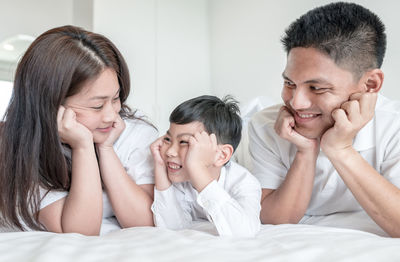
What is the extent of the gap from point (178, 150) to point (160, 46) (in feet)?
8.10

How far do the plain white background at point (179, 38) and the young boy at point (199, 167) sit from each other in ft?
4.96

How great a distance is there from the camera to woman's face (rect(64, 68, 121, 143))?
108 cm

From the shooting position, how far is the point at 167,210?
3.69ft

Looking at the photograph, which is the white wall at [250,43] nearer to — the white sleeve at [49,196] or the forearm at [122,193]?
the forearm at [122,193]

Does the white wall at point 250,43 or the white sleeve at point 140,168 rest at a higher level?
the white wall at point 250,43

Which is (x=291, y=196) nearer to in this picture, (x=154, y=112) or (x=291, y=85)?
(x=291, y=85)

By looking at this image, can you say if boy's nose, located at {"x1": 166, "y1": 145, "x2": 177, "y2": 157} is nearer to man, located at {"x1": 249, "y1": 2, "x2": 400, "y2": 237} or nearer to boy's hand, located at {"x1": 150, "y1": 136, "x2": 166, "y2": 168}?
boy's hand, located at {"x1": 150, "y1": 136, "x2": 166, "y2": 168}

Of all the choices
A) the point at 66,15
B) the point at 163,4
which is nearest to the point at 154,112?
the point at 163,4

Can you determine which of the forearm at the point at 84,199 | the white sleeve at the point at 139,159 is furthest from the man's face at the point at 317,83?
the forearm at the point at 84,199

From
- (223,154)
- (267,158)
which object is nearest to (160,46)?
(267,158)

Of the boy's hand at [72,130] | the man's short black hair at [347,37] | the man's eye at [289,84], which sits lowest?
the boy's hand at [72,130]

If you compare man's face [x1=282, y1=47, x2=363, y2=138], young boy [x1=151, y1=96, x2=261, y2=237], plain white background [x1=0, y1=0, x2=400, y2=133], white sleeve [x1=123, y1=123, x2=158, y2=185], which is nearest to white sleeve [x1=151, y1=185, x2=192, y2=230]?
young boy [x1=151, y1=96, x2=261, y2=237]

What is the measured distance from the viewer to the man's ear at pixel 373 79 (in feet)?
3.65

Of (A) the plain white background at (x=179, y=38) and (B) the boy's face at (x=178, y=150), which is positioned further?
(A) the plain white background at (x=179, y=38)
